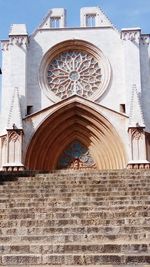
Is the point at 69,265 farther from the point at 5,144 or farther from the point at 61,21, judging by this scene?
the point at 61,21

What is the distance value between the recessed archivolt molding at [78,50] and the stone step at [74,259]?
56.6 ft

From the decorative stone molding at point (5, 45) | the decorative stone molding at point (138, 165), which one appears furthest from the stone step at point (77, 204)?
the decorative stone molding at point (5, 45)

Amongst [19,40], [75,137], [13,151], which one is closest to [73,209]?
[13,151]

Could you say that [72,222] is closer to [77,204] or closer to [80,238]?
[80,238]

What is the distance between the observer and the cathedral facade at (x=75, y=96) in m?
22.3

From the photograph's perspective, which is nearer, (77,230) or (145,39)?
(77,230)

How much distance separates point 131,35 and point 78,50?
287 centimetres

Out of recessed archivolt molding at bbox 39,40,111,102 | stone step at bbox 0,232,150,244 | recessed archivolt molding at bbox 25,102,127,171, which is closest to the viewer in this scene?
stone step at bbox 0,232,150,244

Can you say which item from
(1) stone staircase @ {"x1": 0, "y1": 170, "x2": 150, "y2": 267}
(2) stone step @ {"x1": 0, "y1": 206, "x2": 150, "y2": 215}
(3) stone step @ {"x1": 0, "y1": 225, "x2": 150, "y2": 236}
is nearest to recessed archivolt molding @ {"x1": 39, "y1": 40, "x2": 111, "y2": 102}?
(1) stone staircase @ {"x1": 0, "y1": 170, "x2": 150, "y2": 267}

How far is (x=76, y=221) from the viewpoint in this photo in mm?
8789

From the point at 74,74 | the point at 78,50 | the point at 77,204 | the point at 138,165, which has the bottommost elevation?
the point at 77,204

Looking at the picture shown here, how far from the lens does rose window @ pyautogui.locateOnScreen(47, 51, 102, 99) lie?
79.6 feet

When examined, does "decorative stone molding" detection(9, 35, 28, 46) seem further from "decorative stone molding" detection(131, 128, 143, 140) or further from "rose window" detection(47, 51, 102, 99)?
"decorative stone molding" detection(131, 128, 143, 140)

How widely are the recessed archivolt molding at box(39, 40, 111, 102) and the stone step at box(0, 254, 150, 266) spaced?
17.3 m
